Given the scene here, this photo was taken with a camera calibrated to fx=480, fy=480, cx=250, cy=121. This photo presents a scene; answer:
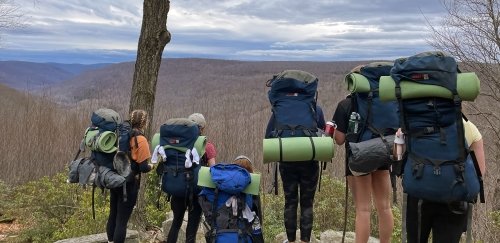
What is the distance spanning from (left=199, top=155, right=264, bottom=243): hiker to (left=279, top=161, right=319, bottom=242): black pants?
0.49m

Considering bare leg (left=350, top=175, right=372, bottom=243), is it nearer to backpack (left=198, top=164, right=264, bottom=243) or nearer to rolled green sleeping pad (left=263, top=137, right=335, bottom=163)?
rolled green sleeping pad (left=263, top=137, right=335, bottom=163)

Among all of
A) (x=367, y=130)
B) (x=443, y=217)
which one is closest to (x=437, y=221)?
(x=443, y=217)

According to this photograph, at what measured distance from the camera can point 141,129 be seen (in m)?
4.91

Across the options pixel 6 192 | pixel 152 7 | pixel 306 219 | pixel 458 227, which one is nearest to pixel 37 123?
pixel 6 192

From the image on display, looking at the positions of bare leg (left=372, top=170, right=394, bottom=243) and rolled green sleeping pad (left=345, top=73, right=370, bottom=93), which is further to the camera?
bare leg (left=372, top=170, right=394, bottom=243)

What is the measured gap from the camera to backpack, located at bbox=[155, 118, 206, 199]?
15.4 feet

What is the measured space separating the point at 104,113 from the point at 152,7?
236 centimetres

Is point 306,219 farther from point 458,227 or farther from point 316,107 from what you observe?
point 458,227

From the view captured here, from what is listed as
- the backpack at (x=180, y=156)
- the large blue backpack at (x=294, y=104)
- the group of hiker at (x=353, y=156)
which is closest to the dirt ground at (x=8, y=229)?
the group of hiker at (x=353, y=156)

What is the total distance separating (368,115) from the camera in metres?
4.09

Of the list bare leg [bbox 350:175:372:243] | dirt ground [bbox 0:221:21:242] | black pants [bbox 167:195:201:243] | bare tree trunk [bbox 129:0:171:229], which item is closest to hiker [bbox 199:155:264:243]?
black pants [bbox 167:195:201:243]

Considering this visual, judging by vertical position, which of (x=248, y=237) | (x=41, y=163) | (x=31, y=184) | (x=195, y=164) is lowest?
(x=41, y=163)

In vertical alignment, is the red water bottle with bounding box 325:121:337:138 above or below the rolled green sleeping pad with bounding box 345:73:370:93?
below

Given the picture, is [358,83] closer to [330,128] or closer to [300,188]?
[330,128]
